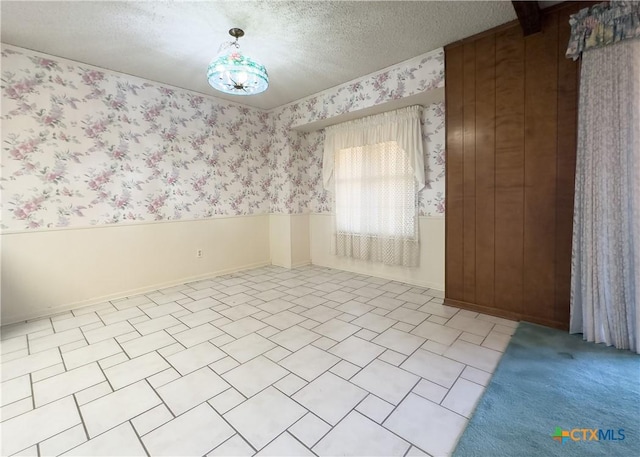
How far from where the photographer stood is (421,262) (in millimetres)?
3590

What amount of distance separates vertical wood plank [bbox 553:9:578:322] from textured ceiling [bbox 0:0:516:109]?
560mm

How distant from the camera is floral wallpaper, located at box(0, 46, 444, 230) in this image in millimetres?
2756

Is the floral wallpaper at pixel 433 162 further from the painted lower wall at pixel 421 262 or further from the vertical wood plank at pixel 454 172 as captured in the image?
the vertical wood plank at pixel 454 172

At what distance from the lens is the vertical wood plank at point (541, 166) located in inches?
90.4

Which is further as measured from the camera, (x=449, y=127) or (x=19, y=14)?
(x=449, y=127)

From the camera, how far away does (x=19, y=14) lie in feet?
7.31

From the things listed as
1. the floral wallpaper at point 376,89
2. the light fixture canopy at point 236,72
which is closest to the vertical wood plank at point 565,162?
the floral wallpaper at point 376,89

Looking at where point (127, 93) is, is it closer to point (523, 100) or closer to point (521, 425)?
point (523, 100)

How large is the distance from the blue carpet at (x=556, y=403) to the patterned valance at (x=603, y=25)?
2.11 m

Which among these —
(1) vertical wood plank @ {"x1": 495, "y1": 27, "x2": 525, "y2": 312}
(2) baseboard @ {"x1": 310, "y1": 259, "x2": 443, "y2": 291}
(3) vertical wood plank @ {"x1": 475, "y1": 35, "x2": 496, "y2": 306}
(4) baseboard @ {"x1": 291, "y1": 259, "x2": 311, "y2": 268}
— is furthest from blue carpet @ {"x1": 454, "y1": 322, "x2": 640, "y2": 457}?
(4) baseboard @ {"x1": 291, "y1": 259, "x2": 311, "y2": 268}

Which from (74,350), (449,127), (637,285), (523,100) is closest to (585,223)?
(637,285)

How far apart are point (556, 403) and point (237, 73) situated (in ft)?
9.94

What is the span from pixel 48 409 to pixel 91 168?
2.44 m

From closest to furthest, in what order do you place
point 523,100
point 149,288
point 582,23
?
point 582,23 → point 523,100 → point 149,288
